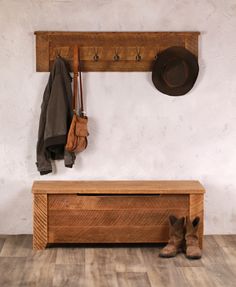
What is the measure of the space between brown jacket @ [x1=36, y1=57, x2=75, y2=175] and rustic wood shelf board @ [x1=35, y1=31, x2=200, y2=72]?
12cm

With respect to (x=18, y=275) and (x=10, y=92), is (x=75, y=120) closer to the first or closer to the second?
(x=10, y=92)

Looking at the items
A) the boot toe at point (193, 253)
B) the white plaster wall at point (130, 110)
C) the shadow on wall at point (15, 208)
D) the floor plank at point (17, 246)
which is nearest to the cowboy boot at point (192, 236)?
the boot toe at point (193, 253)

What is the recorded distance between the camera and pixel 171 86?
5.46 meters

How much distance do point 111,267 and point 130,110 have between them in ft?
4.49

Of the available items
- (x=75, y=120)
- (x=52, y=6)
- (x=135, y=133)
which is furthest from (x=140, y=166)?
(x=52, y=6)

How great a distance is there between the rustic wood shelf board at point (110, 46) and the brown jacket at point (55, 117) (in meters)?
0.12

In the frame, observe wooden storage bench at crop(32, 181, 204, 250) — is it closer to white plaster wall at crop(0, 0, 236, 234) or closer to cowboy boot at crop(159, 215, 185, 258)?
cowboy boot at crop(159, 215, 185, 258)

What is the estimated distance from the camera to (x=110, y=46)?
17.8ft

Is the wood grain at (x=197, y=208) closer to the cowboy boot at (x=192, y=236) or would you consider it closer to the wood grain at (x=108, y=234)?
the cowboy boot at (x=192, y=236)

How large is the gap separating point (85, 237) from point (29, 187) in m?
0.67

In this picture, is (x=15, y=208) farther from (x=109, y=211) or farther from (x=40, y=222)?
(x=109, y=211)

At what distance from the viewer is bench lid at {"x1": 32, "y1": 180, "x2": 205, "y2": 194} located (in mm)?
5148

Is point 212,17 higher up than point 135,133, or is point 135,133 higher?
point 212,17

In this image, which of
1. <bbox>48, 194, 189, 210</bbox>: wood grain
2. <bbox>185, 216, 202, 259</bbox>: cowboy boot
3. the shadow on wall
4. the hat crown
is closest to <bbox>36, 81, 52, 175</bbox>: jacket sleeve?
the shadow on wall
